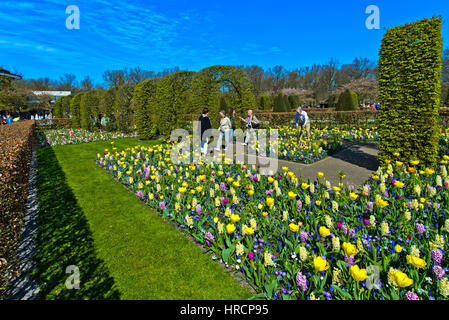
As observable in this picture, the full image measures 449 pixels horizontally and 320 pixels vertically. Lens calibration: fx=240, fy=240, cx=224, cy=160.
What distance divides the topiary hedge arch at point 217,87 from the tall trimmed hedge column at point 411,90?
6610 millimetres

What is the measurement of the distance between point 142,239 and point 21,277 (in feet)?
4.67

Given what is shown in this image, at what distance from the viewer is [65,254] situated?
3250 mm

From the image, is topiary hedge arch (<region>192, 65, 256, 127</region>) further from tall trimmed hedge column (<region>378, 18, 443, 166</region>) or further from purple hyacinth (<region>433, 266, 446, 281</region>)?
purple hyacinth (<region>433, 266, 446, 281</region>)

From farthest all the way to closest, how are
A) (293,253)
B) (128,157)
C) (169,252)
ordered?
(128,157) < (169,252) < (293,253)

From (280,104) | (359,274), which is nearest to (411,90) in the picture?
(359,274)

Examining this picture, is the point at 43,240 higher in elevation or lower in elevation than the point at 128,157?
lower

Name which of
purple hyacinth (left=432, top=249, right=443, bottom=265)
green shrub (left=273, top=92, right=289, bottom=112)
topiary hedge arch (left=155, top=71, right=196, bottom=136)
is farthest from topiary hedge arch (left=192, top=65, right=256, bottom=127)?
green shrub (left=273, top=92, right=289, bottom=112)

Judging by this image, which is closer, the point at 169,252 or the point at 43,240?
the point at 169,252

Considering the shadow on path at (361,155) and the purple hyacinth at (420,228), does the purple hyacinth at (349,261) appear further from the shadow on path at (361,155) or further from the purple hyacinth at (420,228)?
the shadow on path at (361,155)

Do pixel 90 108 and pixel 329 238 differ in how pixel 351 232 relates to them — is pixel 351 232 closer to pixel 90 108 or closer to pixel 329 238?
pixel 329 238

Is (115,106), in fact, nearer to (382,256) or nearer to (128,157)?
(128,157)

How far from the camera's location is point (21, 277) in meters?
2.87

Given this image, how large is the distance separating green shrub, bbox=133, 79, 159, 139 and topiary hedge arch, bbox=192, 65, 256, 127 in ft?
9.68
